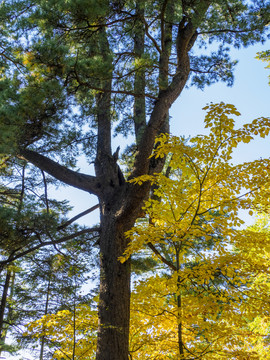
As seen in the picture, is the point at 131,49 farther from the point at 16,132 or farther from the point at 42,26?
the point at 16,132

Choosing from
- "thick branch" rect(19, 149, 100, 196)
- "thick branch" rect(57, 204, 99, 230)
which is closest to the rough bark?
"thick branch" rect(19, 149, 100, 196)

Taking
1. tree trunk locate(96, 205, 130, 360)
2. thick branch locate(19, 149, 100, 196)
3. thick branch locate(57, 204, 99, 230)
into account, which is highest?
thick branch locate(19, 149, 100, 196)

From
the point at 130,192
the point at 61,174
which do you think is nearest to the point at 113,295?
the point at 130,192

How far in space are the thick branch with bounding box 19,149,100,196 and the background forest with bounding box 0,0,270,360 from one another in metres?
0.02

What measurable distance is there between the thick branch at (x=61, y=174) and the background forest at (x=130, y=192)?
0.05 ft

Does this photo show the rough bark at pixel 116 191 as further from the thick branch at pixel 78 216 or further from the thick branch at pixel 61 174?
the thick branch at pixel 78 216

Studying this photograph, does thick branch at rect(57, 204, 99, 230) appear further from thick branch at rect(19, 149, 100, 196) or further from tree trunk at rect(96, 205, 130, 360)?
tree trunk at rect(96, 205, 130, 360)

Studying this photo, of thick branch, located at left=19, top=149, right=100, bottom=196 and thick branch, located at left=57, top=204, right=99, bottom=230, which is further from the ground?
thick branch, located at left=19, top=149, right=100, bottom=196

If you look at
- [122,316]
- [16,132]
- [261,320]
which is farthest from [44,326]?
[261,320]

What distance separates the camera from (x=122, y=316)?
3.45 metres

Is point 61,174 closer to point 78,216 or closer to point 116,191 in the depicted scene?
point 78,216

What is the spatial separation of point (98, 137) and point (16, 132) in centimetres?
195

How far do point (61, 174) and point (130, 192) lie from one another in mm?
1235

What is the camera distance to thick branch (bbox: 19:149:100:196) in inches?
176
